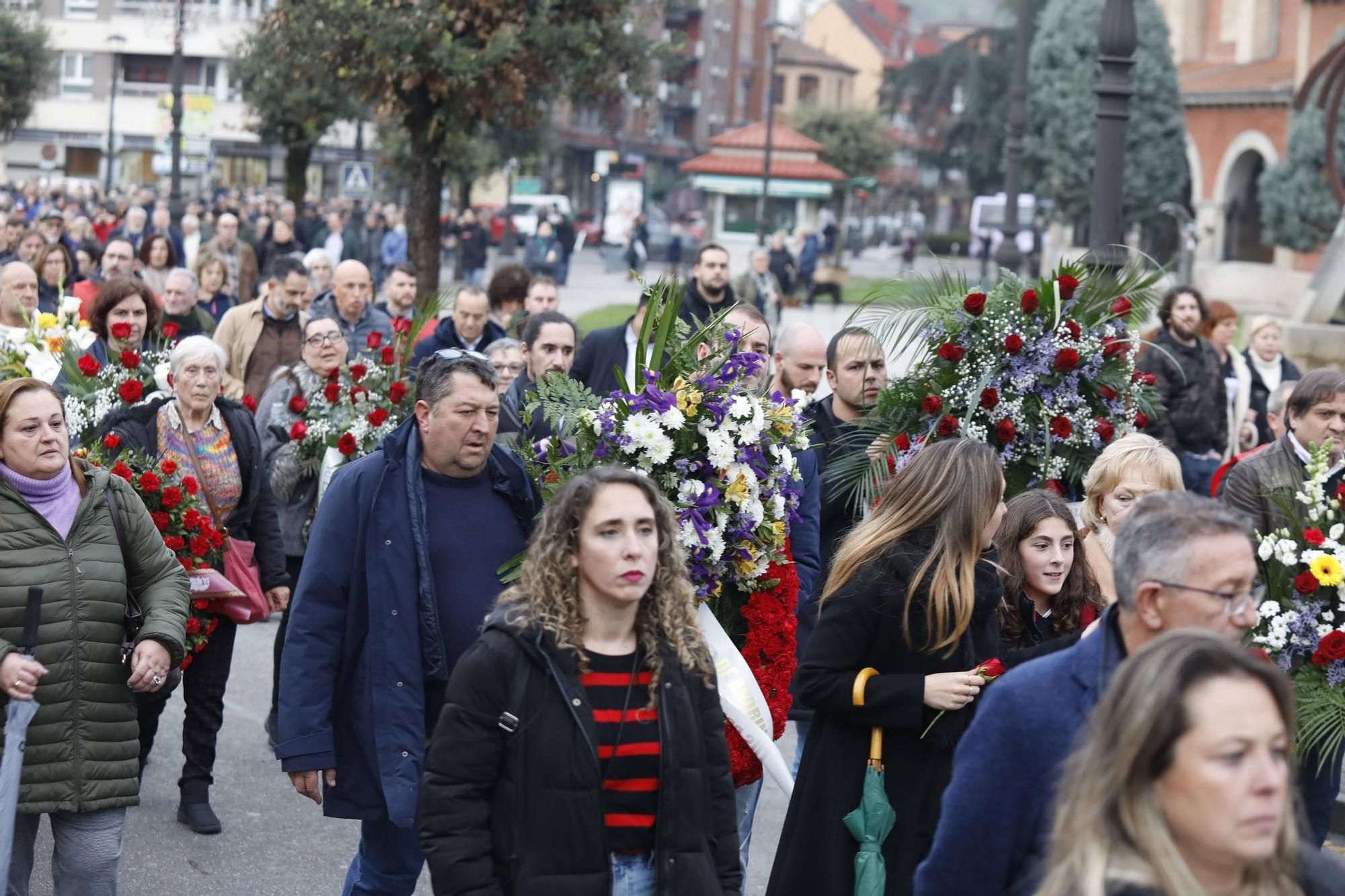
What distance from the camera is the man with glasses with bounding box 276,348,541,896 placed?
4934 mm

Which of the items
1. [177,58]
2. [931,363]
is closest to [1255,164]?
[177,58]

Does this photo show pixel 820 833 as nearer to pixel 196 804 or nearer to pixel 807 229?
pixel 196 804

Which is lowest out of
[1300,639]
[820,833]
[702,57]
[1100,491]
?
[820,833]

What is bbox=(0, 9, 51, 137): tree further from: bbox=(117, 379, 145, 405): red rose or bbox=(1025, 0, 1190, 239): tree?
bbox=(117, 379, 145, 405): red rose

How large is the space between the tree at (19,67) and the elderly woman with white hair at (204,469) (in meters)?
45.9

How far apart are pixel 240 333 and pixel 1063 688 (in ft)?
27.1

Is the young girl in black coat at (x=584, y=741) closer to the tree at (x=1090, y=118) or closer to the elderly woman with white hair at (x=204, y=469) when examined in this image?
the elderly woman with white hair at (x=204, y=469)

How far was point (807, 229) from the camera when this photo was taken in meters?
39.2

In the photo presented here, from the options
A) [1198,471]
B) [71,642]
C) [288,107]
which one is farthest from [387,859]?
[288,107]

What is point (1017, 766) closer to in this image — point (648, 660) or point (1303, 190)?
point (648, 660)

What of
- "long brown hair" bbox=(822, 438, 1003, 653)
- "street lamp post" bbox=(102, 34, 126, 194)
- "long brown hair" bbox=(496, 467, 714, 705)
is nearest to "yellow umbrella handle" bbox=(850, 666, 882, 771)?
"long brown hair" bbox=(822, 438, 1003, 653)

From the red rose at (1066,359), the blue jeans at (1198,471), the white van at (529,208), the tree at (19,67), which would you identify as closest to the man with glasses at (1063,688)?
the red rose at (1066,359)

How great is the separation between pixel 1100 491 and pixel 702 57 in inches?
3726

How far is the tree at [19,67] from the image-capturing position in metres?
49.4
